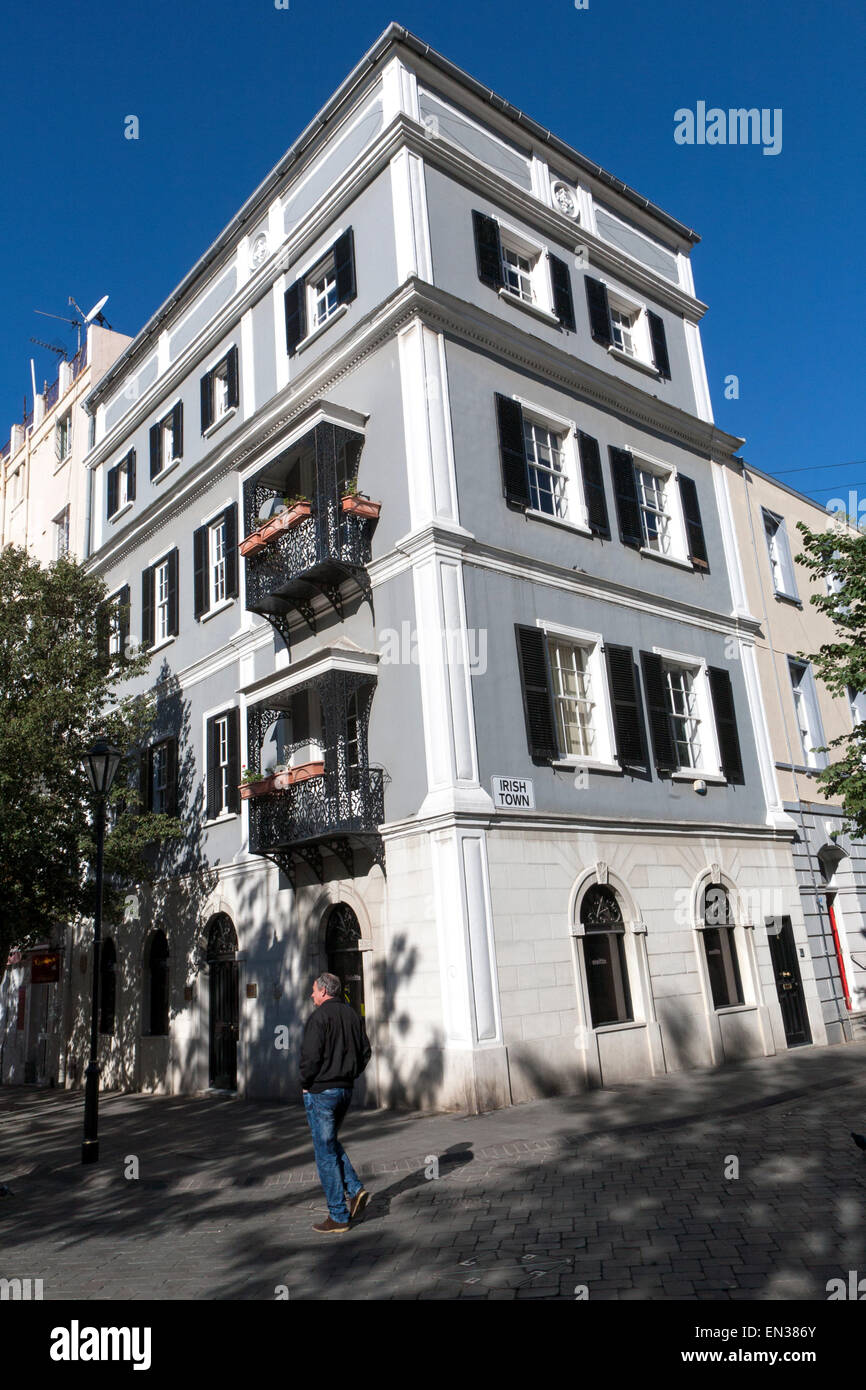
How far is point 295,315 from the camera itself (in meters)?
18.7

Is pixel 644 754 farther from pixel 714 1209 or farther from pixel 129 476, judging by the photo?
pixel 129 476

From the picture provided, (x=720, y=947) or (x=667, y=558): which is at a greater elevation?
(x=667, y=558)

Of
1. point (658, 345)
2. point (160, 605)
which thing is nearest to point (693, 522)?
point (658, 345)

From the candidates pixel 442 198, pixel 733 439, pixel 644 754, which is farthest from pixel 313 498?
pixel 733 439

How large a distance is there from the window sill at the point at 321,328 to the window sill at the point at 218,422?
233 cm

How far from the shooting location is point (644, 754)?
16766mm

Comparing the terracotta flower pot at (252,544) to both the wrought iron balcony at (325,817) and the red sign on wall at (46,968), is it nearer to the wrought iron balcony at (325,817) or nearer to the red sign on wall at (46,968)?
the wrought iron balcony at (325,817)

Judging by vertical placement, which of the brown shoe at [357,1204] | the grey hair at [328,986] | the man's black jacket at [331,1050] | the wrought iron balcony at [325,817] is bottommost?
the brown shoe at [357,1204]

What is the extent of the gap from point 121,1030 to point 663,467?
16.1 metres

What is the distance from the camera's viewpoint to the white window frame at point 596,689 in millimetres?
15828

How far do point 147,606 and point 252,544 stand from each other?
21.1 ft

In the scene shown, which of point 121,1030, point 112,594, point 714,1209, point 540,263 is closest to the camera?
point 714,1209

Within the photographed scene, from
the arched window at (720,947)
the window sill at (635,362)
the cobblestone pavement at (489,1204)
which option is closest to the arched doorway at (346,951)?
the cobblestone pavement at (489,1204)

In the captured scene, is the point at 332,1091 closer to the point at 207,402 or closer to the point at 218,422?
the point at 218,422
